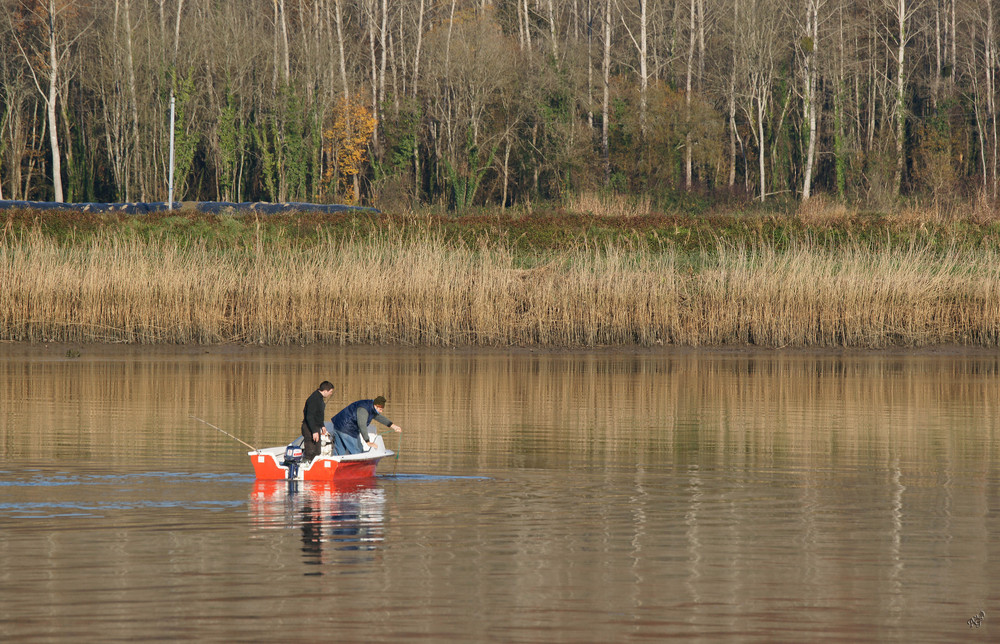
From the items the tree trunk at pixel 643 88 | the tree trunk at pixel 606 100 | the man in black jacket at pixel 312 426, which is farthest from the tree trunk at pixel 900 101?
the man in black jacket at pixel 312 426

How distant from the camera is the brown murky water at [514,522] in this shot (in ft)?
26.6

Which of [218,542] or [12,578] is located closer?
[12,578]

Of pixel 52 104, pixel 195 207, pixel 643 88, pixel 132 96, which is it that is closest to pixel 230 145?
pixel 132 96

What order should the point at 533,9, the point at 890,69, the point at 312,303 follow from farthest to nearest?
the point at 890,69 → the point at 533,9 → the point at 312,303

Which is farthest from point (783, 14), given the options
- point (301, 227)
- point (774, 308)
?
point (774, 308)

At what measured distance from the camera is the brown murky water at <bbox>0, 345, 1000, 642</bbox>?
811cm

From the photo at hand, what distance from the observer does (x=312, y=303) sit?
1131 inches

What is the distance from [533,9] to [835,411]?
150 ft

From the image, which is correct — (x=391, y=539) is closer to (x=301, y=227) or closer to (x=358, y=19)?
(x=301, y=227)

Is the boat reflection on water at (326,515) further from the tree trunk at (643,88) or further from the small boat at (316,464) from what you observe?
the tree trunk at (643,88)

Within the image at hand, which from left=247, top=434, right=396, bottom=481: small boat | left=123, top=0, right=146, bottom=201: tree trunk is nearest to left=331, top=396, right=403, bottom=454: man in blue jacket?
left=247, top=434, right=396, bottom=481: small boat

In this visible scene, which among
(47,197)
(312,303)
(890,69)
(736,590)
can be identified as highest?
(890,69)

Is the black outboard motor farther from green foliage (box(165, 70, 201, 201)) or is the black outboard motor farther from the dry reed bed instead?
green foliage (box(165, 70, 201, 201))

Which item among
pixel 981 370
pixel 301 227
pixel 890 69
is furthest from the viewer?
pixel 890 69
